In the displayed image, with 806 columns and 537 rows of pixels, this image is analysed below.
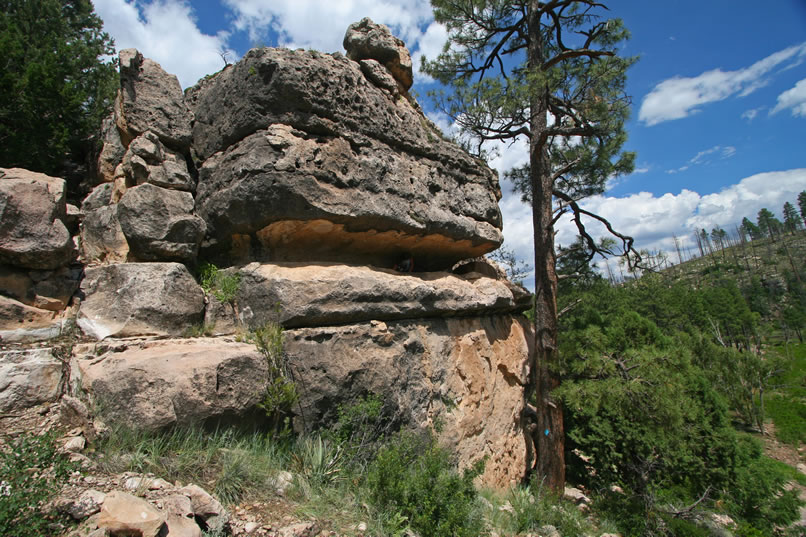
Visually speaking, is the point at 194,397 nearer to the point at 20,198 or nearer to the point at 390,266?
the point at 20,198

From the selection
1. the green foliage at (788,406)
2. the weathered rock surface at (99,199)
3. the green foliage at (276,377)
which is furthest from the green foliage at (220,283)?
the green foliage at (788,406)

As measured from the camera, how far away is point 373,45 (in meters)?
7.34

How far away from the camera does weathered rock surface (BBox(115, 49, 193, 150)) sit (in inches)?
227

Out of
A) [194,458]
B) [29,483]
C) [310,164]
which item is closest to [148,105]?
[310,164]

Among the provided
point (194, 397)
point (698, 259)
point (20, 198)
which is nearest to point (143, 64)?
point (20, 198)

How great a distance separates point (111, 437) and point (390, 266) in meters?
4.36

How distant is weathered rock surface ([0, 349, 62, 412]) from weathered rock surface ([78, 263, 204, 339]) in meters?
0.61

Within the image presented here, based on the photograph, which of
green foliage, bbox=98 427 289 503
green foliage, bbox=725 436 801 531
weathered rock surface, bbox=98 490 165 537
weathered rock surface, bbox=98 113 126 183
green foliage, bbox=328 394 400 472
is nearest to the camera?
weathered rock surface, bbox=98 490 165 537

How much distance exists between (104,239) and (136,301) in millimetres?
1225

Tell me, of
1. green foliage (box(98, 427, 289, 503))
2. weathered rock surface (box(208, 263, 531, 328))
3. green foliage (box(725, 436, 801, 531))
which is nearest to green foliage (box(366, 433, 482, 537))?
green foliage (box(98, 427, 289, 503))

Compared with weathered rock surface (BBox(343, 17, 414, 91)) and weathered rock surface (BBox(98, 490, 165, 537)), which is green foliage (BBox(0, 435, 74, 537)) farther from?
weathered rock surface (BBox(343, 17, 414, 91))

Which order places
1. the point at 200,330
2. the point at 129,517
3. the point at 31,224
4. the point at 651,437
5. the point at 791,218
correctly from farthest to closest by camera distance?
1. the point at 791,218
2. the point at 651,437
3. the point at 200,330
4. the point at 31,224
5. the point at 129,517

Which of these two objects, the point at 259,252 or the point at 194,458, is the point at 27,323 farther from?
the point at 259,252

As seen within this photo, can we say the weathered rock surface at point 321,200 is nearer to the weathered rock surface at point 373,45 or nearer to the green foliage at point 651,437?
the weathered rock surface at point 373,45
